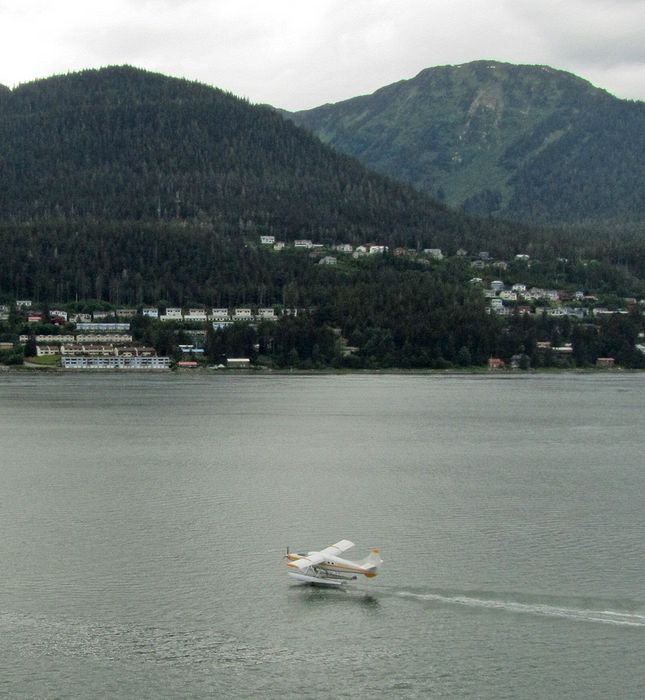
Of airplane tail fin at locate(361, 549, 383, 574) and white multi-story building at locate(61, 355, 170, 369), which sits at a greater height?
white multi-story building at locate(61, 355, 170, 369)


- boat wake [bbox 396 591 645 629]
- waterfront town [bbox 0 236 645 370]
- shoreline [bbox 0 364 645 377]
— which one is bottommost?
boat wake [bbox 396 591 645 629]

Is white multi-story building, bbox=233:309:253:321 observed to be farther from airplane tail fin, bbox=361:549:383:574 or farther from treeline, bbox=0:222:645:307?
airplane tail fin, bbox=361:549:383:574

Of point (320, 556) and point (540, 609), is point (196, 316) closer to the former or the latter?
point (320, 556)

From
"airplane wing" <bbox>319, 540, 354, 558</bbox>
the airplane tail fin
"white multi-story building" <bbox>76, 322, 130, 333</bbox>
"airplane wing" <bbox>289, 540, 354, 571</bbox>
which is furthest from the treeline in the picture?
the airplane tail fin

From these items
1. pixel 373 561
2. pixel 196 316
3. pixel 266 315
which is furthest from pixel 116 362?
pixel 373 561

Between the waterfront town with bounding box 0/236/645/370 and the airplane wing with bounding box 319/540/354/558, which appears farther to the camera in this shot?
the waterfront town with bounding box 0/236/645/370

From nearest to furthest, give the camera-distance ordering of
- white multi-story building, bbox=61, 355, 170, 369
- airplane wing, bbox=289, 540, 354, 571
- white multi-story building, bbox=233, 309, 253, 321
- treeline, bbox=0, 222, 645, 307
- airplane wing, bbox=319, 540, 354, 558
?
airplane wing, bbox=289, 540, 354, 571
airplane wing, bbox=319, 540, 354, 558
white multi-story building, bbox=61, 355, 170, 369
white multi-story building, bbox=233, 309, 253, 321
treeline, bbox=0, 222, 645, 307

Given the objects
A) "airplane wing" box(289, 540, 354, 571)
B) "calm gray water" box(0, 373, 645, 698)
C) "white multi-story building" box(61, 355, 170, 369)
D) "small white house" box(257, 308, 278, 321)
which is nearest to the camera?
"calm gray water" box(0, 373, 645, 698)
